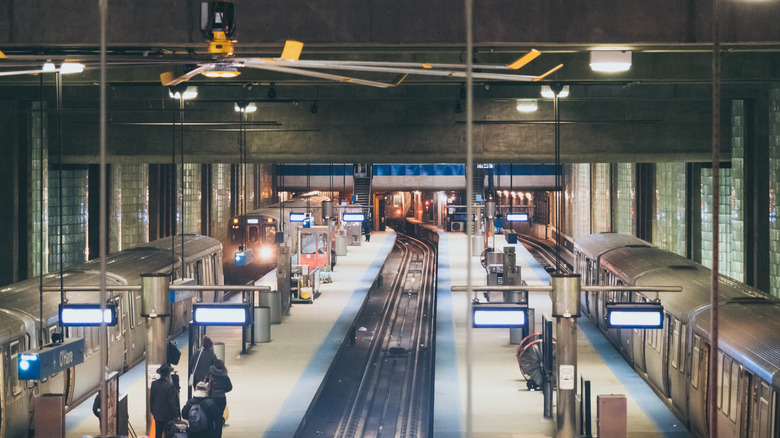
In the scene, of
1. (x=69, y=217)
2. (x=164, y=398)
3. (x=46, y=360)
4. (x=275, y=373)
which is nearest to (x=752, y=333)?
(x=164, y=398)

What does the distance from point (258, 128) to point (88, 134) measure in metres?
4.04

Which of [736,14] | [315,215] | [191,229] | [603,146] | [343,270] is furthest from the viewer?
[315,215]

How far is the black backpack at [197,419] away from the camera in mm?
12633

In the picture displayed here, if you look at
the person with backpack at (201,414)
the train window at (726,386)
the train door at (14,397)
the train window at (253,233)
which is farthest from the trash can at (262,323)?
the train window at (253,233)

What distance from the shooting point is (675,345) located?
50.7 ft

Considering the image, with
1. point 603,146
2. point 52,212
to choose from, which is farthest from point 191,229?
point 603,146

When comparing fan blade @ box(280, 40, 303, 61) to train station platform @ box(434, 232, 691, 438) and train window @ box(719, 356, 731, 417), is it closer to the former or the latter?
train station platform @ box(434, 232, 691, 438)

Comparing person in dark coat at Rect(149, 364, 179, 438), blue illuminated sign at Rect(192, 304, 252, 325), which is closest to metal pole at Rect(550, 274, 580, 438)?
blue illuminated sign at Rect(192, 304, 252, 325)

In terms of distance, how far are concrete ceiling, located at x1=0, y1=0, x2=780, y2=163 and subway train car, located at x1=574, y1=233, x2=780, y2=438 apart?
348 centimetres

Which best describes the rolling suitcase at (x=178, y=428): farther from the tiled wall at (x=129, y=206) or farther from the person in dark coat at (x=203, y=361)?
the tiled wall at (x=129, y=206)

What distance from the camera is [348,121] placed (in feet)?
74.3

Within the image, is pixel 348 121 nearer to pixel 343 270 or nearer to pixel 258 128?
pixel 258 128

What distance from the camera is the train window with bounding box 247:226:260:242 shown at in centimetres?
3703

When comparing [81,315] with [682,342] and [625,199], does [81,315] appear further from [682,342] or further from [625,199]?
[625,199]
